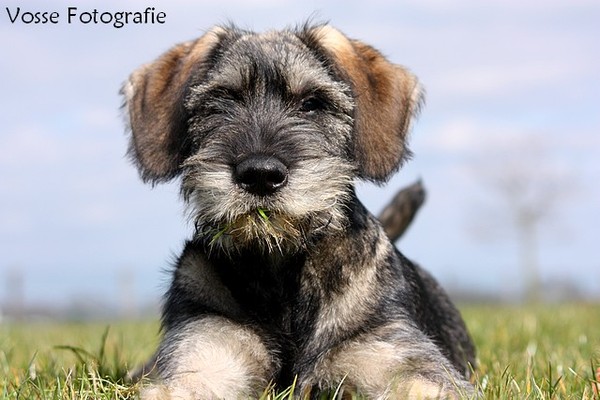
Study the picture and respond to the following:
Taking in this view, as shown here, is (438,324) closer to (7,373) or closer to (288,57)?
(288,57)

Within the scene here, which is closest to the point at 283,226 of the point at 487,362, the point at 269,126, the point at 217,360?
the point at 269,126

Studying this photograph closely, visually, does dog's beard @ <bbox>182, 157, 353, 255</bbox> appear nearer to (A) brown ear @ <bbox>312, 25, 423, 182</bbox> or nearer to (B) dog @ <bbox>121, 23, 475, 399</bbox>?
(B) dog @ <bbox>121, 23, 475, 399</bbox>

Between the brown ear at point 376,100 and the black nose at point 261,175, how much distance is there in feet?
2.31

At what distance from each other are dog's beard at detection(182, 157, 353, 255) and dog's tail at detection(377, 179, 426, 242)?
2598 mm

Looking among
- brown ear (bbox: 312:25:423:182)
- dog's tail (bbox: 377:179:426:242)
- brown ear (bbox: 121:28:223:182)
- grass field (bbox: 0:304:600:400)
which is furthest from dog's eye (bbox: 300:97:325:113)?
dog's tail (bbox: 377:179:426:242)

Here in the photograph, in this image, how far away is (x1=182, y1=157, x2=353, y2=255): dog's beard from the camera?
3.54 m

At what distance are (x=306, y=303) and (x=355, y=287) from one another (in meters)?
0.24

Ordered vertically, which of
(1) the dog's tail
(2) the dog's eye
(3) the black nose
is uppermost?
(2) the dog's eye

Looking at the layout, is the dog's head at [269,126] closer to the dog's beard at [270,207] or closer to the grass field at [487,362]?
the dog's beard at [270,207]

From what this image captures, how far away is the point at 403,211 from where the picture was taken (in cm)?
648

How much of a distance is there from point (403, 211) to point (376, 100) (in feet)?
7.48

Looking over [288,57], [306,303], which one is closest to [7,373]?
[306,303]

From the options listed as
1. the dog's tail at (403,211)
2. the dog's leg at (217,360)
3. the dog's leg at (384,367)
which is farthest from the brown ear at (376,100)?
the dog's tail at (403,211)

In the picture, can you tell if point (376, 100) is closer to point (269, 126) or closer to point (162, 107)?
point (269, 126)
